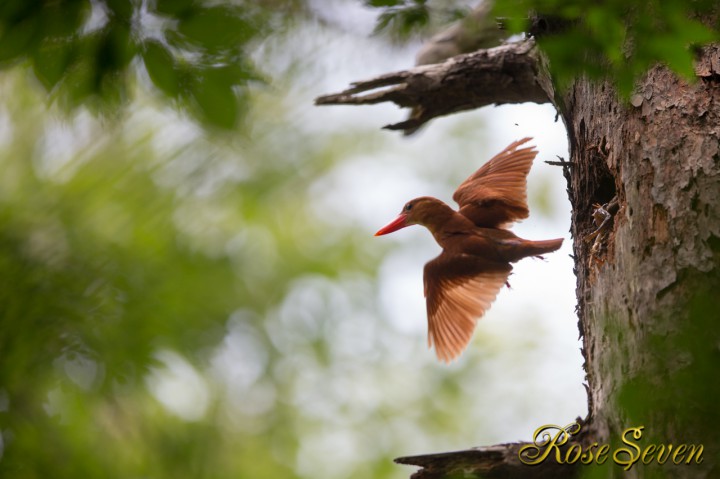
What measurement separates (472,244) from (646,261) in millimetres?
688

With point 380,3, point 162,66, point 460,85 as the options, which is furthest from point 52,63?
point 460,85

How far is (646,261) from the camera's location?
180cm

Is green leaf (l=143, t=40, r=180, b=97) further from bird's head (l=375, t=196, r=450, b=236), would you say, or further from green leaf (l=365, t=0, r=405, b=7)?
bird's head (l=375, t=196, r=450, b=236)

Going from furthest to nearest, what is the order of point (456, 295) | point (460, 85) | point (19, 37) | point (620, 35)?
point (460, 85), point (456, 295), point (19, 37), point (620, 35)

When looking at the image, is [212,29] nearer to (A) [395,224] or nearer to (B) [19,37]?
(B) [19,37]

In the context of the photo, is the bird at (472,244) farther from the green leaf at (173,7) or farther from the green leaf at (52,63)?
the green leaf at (52,63)

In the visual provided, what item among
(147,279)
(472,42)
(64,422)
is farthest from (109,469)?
(472,42)

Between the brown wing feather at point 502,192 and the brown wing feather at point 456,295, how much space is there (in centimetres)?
19

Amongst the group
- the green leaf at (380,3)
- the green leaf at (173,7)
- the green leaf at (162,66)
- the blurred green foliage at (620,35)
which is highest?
the green leaf at (173,7)

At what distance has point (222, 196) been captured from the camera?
5.63m

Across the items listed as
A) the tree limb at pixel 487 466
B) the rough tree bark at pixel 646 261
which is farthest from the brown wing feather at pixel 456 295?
the tree limb at pixel 487 466

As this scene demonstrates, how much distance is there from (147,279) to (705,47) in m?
2.75

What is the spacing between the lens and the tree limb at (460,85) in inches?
106

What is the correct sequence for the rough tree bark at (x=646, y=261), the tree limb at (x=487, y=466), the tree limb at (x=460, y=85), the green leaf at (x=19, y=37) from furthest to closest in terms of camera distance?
1. the tree limb at (x=460, y=85)
2. the tree limb at (x=487, y=466)
3. the rough tree bark at (x=646, y=261)
4. the green leaf at (x=19, y=37)
